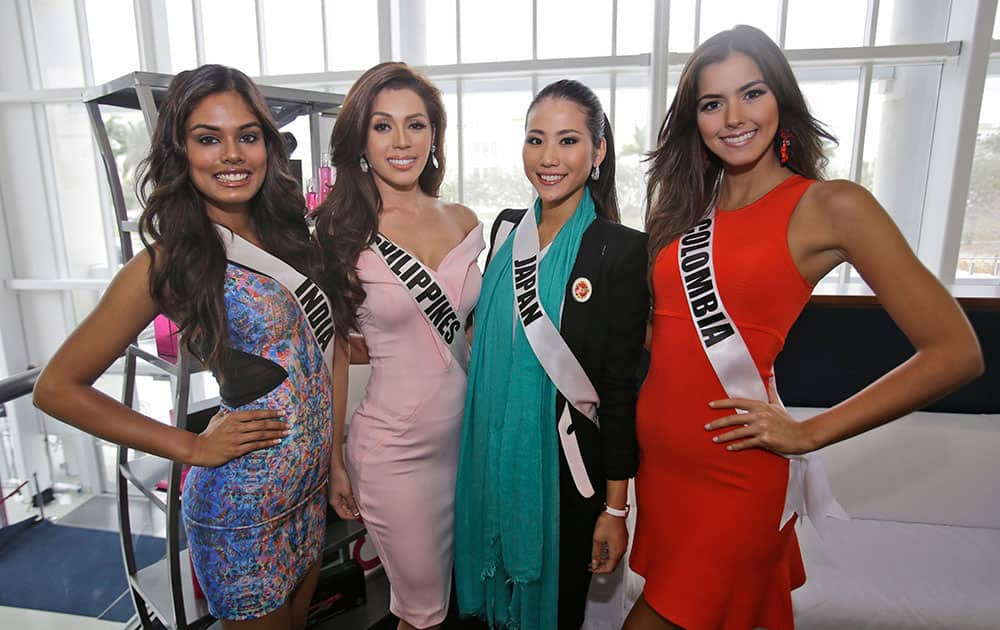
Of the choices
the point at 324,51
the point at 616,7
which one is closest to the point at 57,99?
the point at 324,51

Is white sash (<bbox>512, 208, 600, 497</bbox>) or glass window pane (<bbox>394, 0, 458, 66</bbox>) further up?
glass window pane (<bbox>394, 0, 458, 66</bbox>)

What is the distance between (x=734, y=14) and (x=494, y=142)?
4.88ft

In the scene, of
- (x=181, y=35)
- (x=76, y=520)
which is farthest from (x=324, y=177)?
(x=181, y=35)

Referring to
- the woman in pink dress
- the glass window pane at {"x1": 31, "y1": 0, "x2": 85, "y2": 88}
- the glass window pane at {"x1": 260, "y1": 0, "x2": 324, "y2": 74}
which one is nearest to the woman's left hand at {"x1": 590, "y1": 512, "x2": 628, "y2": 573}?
the woman in pink dress

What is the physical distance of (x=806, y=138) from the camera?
3.34ft

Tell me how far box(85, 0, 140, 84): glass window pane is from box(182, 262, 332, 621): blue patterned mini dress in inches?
145

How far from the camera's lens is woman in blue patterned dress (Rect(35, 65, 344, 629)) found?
3.11ft

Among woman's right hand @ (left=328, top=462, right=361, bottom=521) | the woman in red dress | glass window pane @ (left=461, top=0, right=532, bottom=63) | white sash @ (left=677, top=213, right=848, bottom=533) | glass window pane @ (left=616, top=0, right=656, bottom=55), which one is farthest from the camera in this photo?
glass window pane @ (left=461, top=0, right=532, bottom=63)

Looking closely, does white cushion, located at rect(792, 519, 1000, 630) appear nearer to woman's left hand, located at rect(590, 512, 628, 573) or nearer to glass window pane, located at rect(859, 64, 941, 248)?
woman's left hand, located at rect(590, 512, 628, 573)

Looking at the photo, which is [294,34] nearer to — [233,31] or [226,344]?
[233,31]

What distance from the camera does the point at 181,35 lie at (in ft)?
11.8

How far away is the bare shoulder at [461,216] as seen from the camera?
140cm

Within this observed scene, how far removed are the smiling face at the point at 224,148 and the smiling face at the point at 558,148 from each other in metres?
0.56

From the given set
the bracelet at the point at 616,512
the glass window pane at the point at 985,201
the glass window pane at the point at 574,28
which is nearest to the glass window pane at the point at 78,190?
the glass window pane at the point at 574,28
